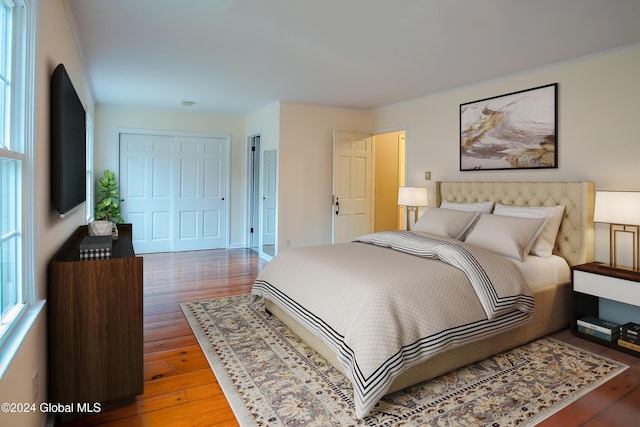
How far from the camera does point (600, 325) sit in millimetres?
3113

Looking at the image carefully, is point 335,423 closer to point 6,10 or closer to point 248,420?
point 248,420

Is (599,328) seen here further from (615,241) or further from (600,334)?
(615,241)

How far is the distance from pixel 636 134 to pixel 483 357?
227 cm

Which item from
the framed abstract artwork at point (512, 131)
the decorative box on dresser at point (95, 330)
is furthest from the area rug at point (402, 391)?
the framed abstract artwork at point (512, 131)

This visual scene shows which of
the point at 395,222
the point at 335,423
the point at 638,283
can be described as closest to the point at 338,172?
the point at 395,222

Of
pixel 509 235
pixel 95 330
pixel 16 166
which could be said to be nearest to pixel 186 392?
pixel 95 330

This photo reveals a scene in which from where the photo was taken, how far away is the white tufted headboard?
345cm

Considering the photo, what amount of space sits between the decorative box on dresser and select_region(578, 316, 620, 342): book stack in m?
3.32

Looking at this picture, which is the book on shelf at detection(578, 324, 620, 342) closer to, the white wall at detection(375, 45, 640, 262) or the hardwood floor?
the hardwood floor

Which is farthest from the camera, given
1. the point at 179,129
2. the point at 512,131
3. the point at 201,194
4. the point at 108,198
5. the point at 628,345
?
the point at 201,194

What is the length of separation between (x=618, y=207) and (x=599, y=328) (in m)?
0.97

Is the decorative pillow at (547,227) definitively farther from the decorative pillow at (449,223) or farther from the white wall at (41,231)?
the white wall at (41,231)

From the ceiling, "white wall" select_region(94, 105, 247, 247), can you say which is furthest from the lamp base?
"white wall" select_region(94, 105, 247, 247)

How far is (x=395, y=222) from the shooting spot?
23.3 ft
